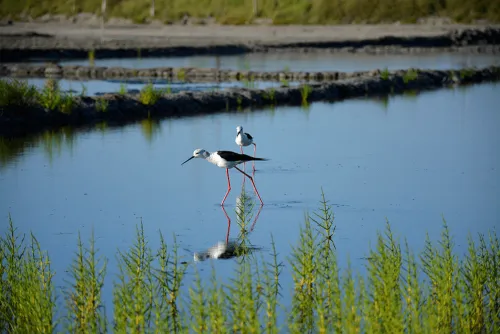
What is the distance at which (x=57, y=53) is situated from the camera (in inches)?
1908

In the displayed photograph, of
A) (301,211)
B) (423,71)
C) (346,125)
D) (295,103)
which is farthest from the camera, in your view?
(423,71)

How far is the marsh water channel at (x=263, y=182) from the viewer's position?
397 inches

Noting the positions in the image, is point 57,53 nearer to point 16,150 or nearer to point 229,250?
point 16,150

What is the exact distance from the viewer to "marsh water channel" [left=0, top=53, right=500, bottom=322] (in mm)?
10078

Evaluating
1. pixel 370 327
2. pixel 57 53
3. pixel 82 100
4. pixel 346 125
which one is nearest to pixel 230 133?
pixel 346 125

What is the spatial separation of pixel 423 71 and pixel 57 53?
21.3m

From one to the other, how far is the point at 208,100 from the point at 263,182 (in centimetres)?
1041

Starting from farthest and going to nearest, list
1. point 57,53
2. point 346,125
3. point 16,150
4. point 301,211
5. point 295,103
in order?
point 57,53 → point 295,103 → point 346,125 → point 16,150 → point 301,211

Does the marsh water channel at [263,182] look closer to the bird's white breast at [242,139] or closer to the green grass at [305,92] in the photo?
the bird's white breast at [242,139]

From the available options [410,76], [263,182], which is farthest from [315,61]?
[263,182]

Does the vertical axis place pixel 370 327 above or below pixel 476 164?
below

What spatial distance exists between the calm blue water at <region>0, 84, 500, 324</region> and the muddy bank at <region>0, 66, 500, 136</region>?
48.5 inches

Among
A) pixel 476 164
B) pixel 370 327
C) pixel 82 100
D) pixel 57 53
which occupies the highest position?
pixel 57 53

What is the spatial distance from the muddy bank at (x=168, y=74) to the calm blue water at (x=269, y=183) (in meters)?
12.5
